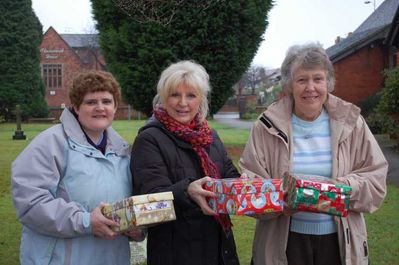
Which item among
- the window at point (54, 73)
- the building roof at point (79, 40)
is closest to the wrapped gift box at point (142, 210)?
the window at point (54, 73)

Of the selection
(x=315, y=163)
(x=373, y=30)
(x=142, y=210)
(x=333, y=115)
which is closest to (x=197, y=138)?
(x=142, y=210)

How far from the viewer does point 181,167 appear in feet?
9.23

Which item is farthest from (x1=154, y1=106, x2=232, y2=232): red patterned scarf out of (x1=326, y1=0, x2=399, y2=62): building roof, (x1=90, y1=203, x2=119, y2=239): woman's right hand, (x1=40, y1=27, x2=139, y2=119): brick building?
(x1=40, y1=27, x2=139, y2=119): brick building

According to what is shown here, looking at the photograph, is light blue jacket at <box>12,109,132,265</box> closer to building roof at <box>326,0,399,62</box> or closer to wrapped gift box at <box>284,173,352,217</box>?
wrapped gift box at <box>284,173,352,217</box>

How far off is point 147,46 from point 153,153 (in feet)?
25.8

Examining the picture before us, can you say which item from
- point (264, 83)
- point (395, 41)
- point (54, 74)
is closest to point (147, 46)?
point (395, 41)

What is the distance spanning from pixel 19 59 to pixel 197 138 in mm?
38236

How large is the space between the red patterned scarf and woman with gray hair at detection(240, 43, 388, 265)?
22 cm

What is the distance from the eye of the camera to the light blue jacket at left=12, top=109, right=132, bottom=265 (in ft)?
8.44

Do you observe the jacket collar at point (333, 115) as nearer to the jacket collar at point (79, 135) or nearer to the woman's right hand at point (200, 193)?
the woman's right hand at point (200, 193)

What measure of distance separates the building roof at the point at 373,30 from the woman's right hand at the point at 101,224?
2309 centimetres

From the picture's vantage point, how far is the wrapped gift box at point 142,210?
8.07 feet

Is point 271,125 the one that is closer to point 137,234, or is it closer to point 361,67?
point 137,234

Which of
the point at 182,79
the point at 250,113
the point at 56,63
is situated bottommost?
the point at 250,113
